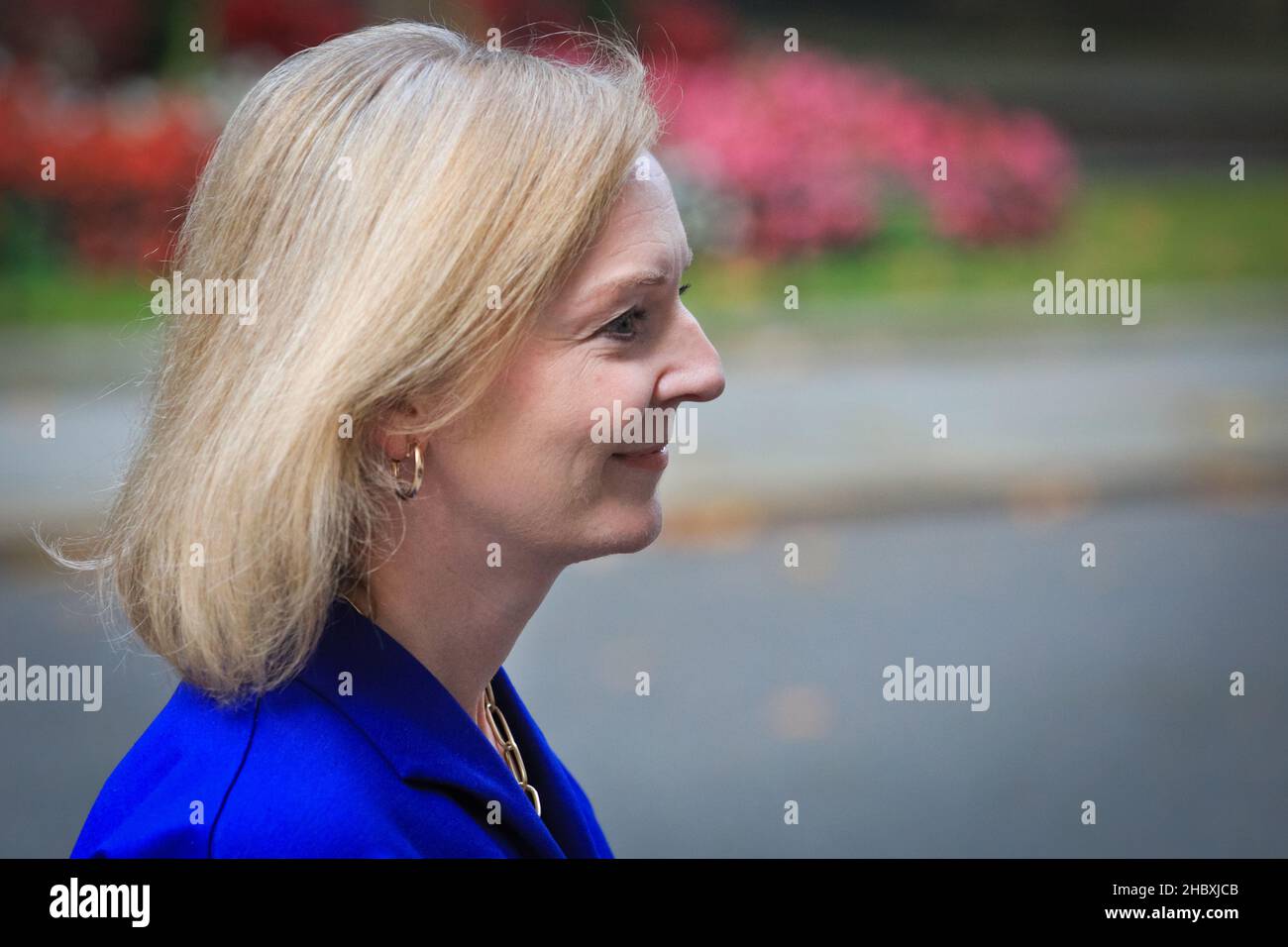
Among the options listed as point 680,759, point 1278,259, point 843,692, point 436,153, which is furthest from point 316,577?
point 1278,259

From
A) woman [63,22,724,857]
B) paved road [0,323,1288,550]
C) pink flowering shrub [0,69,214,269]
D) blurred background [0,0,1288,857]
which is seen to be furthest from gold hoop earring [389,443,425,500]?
pink flowering shrub [0,69,214,269]

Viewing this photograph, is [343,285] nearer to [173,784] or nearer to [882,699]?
[173,784]

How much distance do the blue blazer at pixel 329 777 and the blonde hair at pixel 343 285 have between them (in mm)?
55

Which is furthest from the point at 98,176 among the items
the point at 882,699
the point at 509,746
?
the point at 509,746

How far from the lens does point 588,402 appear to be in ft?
5.89

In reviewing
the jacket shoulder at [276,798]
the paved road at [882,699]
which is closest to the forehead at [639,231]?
the jacket shoulder at [276,798]

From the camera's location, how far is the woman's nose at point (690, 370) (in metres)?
1.84

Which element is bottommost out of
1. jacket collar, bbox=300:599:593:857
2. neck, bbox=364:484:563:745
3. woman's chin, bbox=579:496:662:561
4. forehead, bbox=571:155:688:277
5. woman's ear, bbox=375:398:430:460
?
jacket collar, bbox=300:599:593:857

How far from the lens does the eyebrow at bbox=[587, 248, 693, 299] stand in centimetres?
179

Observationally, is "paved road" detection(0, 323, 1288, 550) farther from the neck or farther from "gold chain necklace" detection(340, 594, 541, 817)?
the neck

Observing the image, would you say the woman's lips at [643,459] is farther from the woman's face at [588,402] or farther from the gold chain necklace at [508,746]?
the gold chain necklace at [508,746]

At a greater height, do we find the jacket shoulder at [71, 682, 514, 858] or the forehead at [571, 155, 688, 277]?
the forehead at [571, 155, 688, 277]

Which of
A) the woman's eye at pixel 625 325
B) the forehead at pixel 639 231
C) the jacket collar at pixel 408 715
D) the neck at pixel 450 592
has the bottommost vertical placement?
the jacket collar at pixel 408 715

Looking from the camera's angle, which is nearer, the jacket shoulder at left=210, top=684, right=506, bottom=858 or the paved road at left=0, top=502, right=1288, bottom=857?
the jacket shoulder at left=210, top=684, right=506, bottom=858
